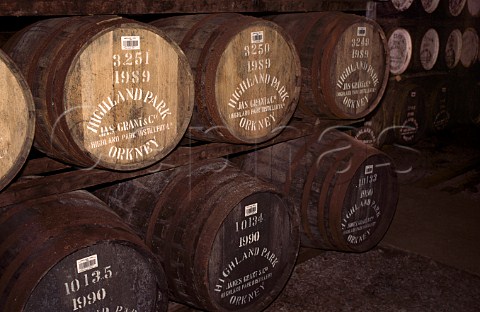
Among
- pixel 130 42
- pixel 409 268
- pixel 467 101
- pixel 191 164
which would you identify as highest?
pixel 130 42

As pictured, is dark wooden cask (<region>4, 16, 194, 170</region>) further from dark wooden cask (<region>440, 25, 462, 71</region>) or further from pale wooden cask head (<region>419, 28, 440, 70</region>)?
dark wooden cask (<region>440, 25, 462, 71</region>)

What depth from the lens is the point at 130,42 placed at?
8.67 feet

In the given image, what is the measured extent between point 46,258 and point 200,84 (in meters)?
1.28

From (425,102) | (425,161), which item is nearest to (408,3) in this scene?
(425,102)

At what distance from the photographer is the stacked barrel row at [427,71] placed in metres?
7.50

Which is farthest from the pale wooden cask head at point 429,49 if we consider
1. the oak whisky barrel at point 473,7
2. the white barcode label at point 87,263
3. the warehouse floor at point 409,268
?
the white barcode label at point 87,263

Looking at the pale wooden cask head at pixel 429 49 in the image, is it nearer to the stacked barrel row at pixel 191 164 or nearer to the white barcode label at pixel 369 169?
the stacked barrel row at pixel 191 164

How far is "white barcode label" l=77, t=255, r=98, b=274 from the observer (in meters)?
2.60

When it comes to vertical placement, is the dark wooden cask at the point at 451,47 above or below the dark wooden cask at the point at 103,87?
below

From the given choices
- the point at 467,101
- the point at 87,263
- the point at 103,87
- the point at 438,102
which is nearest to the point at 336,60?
the point at 103,87

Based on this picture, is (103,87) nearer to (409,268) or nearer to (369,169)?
(369,169)

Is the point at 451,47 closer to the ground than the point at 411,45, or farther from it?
closer to the ground

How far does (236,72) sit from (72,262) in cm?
Result: 141

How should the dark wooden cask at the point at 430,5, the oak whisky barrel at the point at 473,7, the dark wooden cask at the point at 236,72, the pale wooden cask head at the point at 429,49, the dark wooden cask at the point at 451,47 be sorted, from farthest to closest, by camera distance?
the oak whisky barrel at the point at 473,7 < the dark wooden cask at the point at 451,47 < the pale wooden cask head at the point at 429,49 < the dark wooden cask at the point at 430,5 < the dark wooden cask at the point at 236,72
